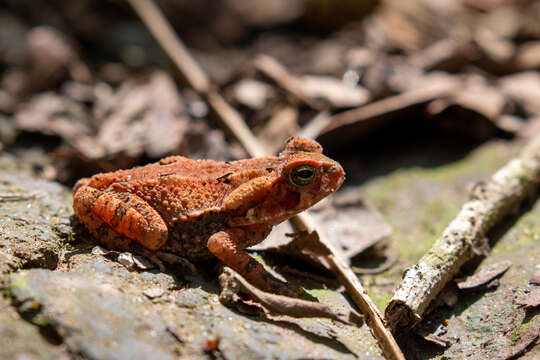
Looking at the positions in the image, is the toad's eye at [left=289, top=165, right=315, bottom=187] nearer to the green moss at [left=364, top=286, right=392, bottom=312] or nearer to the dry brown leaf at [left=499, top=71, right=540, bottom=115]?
the green moss at [left=364, top=286, right=392, bottom=312]

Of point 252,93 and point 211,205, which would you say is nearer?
point 211,205

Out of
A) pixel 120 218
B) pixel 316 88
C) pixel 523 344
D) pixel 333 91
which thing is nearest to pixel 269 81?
pixel 316 88

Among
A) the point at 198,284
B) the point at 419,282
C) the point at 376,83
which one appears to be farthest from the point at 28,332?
the point at 376,83

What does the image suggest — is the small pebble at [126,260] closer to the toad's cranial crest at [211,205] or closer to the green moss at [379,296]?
the toad's cranial crest at [211,205]

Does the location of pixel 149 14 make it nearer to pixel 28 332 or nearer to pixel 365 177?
pixel 365 177

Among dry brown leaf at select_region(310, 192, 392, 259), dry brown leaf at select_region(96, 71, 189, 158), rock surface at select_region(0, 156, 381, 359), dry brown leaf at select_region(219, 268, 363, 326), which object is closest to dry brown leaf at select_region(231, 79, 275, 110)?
dry brown leaf at select_region(96, 71, 189, 158)

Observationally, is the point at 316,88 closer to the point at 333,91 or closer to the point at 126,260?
the point at 333,91

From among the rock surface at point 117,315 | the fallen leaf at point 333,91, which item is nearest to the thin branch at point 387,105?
the fallen leaf at point 333,91
